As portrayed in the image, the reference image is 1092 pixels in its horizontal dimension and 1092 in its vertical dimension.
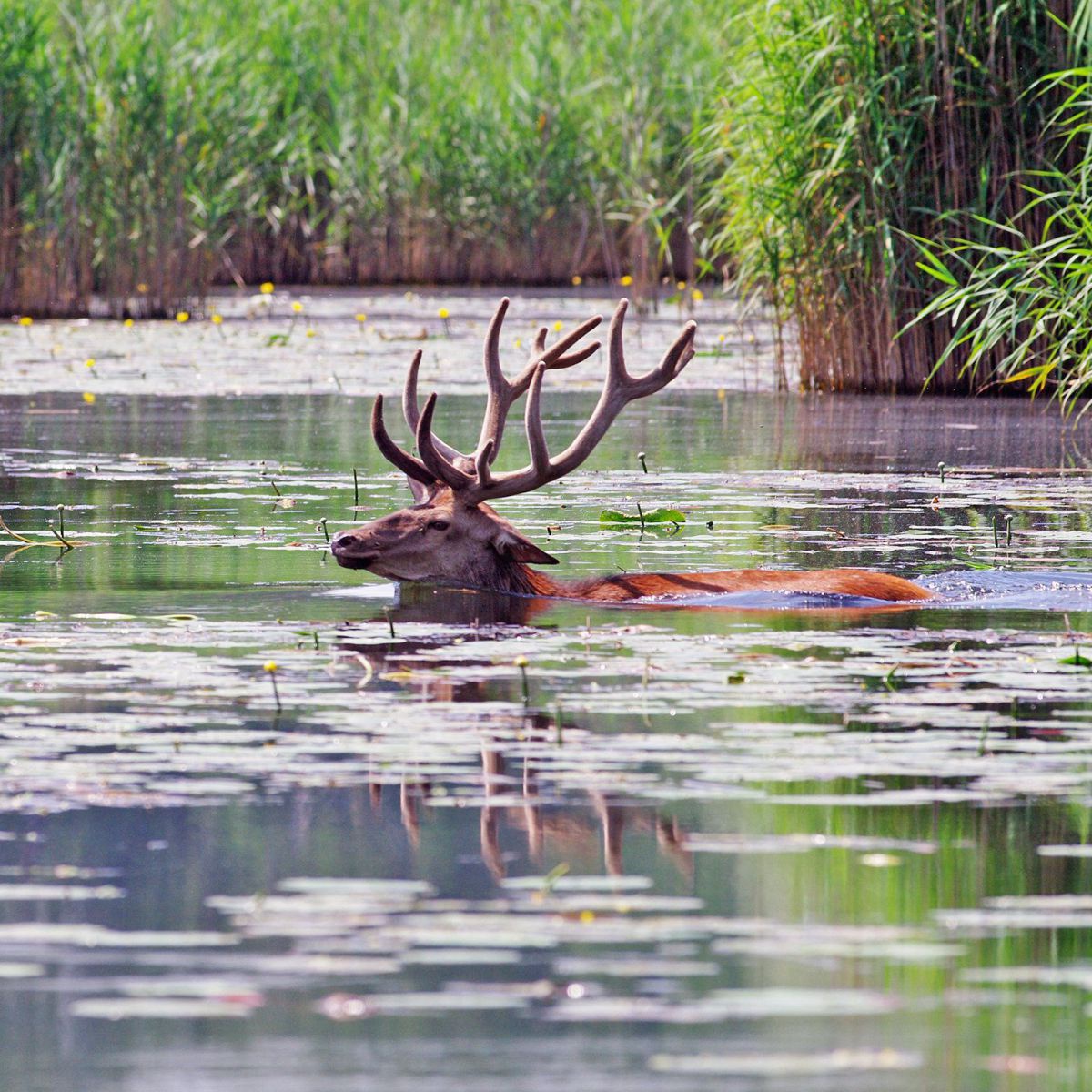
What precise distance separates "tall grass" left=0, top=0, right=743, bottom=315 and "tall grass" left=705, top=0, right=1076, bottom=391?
6564mm

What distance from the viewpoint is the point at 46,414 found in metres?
15.4

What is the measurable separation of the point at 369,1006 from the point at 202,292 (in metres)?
20.3

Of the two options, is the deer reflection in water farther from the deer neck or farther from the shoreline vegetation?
the shoreline vegetation

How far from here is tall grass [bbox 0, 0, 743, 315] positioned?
2230cm

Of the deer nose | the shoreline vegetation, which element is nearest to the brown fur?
the deer nose

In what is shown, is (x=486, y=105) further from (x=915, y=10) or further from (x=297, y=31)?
(x=915, y=10)

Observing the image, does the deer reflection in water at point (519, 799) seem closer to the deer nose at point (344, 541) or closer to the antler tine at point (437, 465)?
the deer nose at point (344, 541)

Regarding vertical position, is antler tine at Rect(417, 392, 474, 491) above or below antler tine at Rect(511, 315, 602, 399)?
below

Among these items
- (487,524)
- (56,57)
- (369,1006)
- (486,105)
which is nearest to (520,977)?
(369,1006)

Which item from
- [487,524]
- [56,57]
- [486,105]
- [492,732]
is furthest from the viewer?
[486,105]

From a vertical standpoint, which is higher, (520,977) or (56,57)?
(56,57)

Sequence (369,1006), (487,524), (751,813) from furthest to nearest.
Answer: (487,524) < (751,813) < (369,1006)

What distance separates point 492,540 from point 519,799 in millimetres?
3419

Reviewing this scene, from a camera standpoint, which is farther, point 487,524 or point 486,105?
point 486,105
